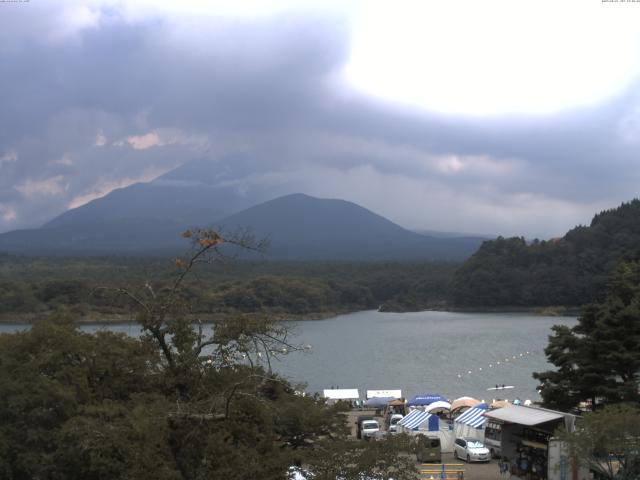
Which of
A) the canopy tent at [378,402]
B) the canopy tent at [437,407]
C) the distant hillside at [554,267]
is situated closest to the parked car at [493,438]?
the canopy tent at [437,407]

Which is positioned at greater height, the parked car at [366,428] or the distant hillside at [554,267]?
the distant hillside at [554,267]

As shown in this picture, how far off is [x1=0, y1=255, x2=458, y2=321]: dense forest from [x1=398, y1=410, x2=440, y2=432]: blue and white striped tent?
87.8 ft

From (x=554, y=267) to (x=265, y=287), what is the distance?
90.2ft

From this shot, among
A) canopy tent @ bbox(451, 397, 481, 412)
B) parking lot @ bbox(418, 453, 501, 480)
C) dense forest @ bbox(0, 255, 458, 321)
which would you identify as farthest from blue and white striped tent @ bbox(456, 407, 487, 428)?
dense forest @ bbox(0, 255, 458, 321)

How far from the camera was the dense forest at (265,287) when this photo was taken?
2042 inches

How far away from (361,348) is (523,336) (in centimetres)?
1030

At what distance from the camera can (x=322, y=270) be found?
86875mm

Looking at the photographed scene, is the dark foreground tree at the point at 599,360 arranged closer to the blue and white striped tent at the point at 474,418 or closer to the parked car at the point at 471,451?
the parked car at the point at 471,451

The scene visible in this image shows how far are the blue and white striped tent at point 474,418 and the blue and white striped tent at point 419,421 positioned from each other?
678 millimetres

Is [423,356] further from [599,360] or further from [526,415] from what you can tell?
[526,415]

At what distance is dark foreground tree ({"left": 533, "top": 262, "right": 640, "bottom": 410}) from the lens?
1264 centimetres

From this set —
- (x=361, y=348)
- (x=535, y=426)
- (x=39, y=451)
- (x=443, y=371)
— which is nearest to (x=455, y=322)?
(x=361, y=348)

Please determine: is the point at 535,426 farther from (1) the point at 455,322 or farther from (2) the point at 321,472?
(1) the point at 455,322

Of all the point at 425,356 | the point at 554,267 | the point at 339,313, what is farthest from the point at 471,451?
the point at 554,267
